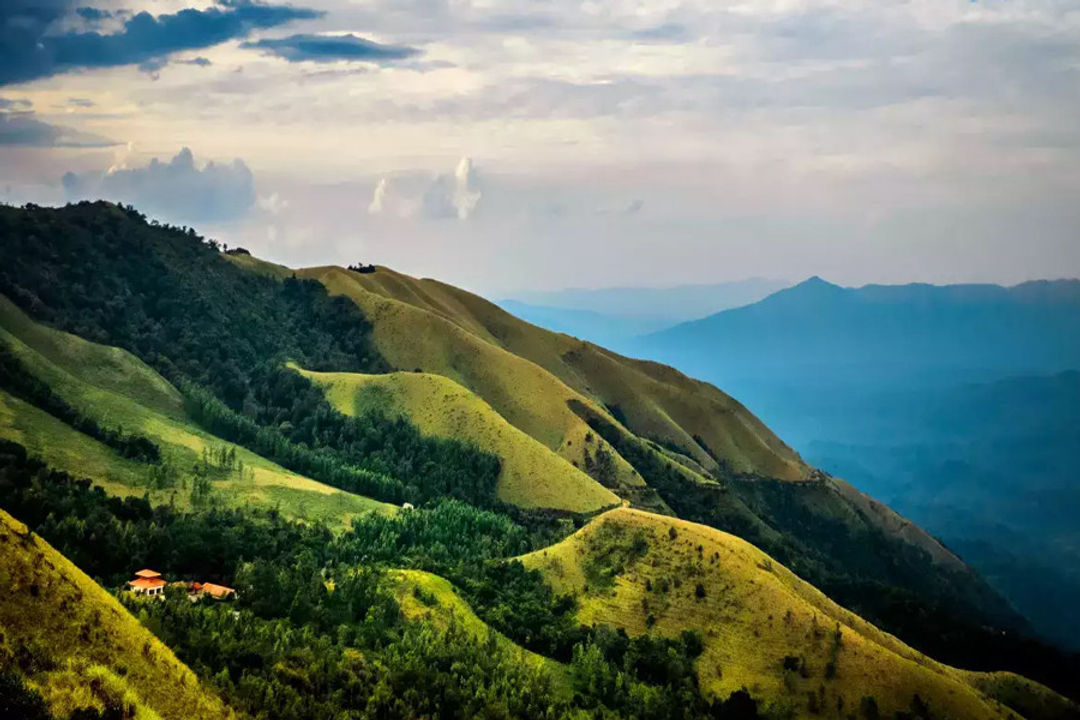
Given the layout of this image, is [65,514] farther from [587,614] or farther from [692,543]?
[692,543]

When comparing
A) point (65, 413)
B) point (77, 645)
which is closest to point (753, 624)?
point (77, 645)

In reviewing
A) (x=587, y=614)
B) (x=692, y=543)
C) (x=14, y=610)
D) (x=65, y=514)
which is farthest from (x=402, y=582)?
(x=14, y=610)

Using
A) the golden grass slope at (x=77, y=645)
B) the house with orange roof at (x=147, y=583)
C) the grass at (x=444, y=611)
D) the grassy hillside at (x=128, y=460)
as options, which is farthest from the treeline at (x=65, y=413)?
the golden grass slope at (x=77, y=645)

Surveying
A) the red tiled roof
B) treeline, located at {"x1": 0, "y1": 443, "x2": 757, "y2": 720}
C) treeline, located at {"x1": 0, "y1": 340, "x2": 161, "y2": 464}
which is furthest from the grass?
treeline, located at {"x1": 0, "y1": 340, "x2": 161, "y2": 464}

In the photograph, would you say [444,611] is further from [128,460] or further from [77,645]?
[128,460]

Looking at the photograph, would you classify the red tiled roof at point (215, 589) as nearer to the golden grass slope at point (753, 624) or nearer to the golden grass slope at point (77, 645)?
the golden grass slope at point (77, 645)

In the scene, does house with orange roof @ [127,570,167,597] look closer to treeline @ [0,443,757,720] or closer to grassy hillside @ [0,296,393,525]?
treeline @ [0,443,757,720]
